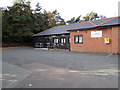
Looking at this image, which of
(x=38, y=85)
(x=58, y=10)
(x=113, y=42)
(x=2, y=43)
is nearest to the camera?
(x=38, y=85)

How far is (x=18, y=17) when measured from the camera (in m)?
27.5

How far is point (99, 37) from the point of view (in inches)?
543

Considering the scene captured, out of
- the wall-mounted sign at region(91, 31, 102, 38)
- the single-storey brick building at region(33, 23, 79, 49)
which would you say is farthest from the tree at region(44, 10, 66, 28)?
the wall-mounted sign at region(91, 31, 102, 38)

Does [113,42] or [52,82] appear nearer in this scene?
[52,82]

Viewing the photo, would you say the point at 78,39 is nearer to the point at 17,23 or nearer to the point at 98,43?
the point at 98,43

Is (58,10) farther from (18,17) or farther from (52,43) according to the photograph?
(52,43)

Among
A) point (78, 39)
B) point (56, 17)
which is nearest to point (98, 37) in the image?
point (78, 39)

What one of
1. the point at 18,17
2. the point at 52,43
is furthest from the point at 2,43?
the point at 52,43

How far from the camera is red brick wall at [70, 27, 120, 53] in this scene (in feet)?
41.3

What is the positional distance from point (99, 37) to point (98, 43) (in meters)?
0.70

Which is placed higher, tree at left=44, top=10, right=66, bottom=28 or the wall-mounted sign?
tree at left=44, top=10, right=66, bottom=28

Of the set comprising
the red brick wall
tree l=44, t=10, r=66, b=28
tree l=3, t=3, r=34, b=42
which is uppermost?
tree l=44, t=10, r=66, b=28

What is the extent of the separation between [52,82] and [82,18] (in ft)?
146

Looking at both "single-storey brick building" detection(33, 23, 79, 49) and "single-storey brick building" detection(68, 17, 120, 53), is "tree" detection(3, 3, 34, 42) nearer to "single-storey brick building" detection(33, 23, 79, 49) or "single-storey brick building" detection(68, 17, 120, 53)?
"single-storey brick building" detection(33, 23, 79, 49)
